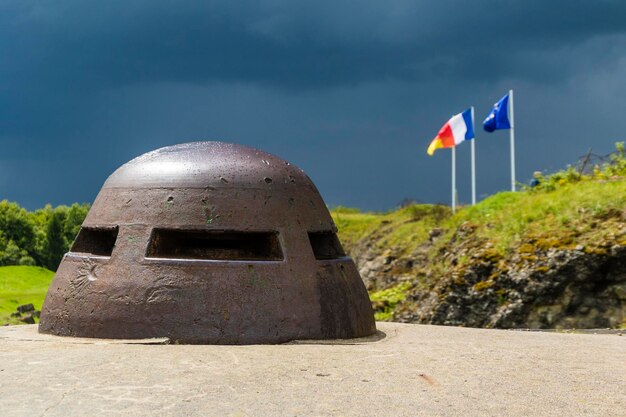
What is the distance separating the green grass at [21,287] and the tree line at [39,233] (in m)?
3.11

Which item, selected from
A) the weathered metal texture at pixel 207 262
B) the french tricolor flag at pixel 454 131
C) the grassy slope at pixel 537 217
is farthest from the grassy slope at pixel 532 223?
the weathered metal texture at pixel 207 262

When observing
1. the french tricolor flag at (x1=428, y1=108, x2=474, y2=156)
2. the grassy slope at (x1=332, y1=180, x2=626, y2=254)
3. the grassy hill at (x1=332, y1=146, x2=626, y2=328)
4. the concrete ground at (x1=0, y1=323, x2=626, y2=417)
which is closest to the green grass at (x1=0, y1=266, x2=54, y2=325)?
the grassy hill at (x1=332, y1=146, x2=626, y2=328)

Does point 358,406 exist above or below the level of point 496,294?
below

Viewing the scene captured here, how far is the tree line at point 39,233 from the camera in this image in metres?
27.0

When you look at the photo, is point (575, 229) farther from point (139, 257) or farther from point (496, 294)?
point (139, 257)

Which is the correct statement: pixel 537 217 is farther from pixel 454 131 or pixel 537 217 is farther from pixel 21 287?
pixel 21 287

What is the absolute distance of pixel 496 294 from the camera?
→ 634 inches

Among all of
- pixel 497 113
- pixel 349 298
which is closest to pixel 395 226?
pixel 497 113

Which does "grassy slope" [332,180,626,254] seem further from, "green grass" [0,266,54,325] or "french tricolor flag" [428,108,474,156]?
"green grass" [0,266,54,325]

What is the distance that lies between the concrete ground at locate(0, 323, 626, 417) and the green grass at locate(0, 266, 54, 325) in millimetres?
10565

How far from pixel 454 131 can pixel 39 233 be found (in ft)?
49.9

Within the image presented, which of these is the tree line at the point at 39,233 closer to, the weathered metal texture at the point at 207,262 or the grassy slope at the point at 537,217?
the grassy slope at the point at 537,217

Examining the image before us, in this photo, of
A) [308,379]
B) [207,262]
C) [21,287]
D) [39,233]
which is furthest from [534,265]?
[39,233]

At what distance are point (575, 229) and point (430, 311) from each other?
11.7 ft
